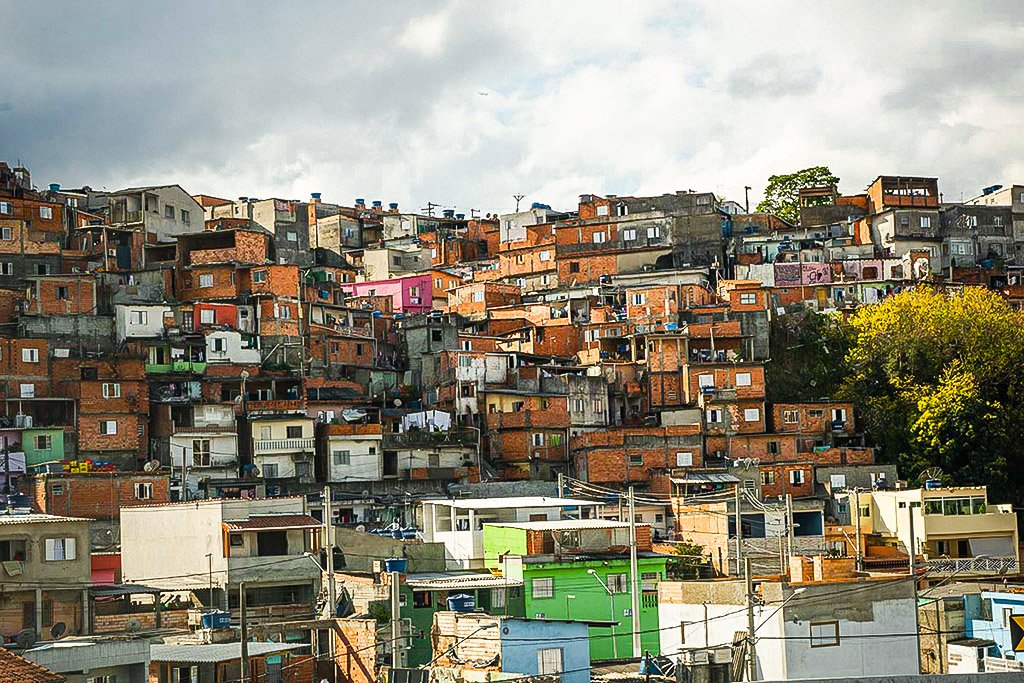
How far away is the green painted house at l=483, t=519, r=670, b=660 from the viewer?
4175 cm

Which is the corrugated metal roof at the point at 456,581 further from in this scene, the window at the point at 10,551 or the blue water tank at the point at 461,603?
the window at the point at 10,551

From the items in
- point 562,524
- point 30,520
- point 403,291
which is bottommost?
point 562,524

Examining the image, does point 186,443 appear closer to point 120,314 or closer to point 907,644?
point 120,314

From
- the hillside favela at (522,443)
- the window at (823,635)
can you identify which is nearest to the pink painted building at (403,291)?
the hillside favela at (522,443)

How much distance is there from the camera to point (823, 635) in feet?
104

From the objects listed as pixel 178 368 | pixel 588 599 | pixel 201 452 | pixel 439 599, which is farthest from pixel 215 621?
pixel 178 368

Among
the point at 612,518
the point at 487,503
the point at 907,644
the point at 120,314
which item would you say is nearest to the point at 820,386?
the point at 612,518

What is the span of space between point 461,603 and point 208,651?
277 inches

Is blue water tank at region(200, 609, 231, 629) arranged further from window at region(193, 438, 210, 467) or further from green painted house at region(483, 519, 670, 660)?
window at region(193, 438, 210, 467)

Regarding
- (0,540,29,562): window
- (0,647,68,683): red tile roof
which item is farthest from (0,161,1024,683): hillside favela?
(0,647,68,683): red tile roof

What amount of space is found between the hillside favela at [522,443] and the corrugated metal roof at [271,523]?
0.63ft

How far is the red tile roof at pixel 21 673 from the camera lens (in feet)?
78.1

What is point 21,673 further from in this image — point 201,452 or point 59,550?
point 201,452

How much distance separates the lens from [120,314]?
6253 centimetres
